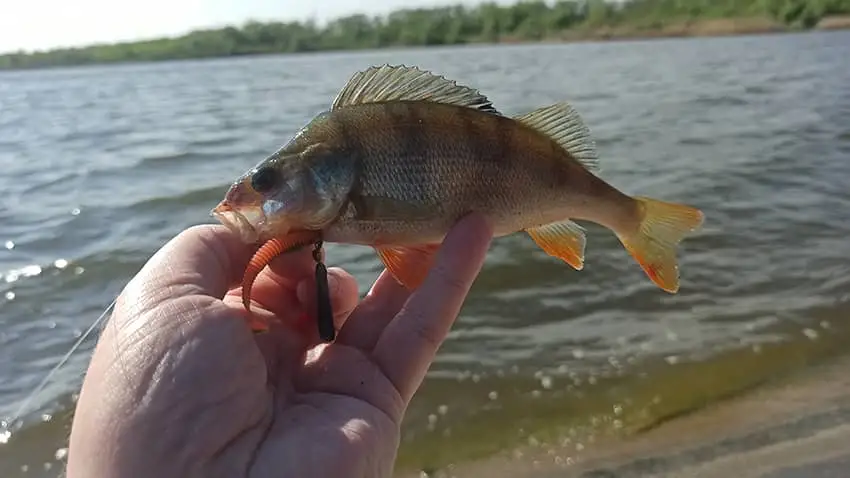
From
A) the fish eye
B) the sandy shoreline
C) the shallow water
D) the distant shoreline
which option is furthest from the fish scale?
the distant shoreline

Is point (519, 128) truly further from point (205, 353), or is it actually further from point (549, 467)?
point (549, 467)

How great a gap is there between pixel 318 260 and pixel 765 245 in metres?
7.08

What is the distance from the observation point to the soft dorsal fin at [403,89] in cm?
271

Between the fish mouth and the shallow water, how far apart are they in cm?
307

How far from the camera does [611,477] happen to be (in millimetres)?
4543

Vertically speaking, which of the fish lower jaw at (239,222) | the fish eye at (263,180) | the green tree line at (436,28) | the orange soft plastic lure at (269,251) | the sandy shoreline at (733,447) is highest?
the fish eye at (263,180)

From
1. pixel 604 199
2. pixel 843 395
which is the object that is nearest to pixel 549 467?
pixel 843 395

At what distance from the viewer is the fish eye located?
8.30ft

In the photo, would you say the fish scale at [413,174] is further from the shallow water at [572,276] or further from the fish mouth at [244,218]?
the shallow water at [572,276]

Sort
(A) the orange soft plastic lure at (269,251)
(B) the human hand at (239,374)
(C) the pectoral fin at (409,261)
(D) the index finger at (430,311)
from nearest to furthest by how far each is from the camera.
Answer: (B) the human hand at (239,374), (A) the orange soft plastic lure at (269,251), (D) the index finger at (430,311), (C) the pectoral fin at (409,261)

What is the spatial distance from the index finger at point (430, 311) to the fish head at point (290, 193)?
1.30 feet

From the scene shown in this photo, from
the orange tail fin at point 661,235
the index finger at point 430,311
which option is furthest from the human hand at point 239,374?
the orange tail fin at point 661,235

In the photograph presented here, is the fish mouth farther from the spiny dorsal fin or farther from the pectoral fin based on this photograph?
the spiny dorsal fin

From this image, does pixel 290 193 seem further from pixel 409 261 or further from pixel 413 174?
pixel 409 261
